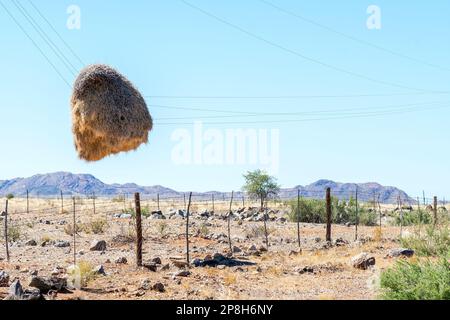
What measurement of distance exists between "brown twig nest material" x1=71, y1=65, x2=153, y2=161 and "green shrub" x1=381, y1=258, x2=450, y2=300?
5.71m

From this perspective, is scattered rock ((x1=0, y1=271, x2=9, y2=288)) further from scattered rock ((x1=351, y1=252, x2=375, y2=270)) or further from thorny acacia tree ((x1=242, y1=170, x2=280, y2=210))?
thorny acacia tree ((x1=242, y1=170, x2=280, y2=210))

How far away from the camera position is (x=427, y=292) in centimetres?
938

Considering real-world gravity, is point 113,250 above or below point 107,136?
below

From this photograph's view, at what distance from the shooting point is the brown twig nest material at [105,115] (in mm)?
12289

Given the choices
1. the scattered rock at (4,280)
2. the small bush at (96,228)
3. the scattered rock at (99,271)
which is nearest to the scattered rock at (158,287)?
the scattered rock at (99,271)

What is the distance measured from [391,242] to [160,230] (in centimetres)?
979

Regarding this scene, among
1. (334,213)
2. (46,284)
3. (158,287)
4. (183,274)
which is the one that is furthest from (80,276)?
(334,213)

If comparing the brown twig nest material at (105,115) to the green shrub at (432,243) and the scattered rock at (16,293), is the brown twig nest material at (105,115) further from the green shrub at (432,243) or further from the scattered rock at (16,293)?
the green shrub at (432,243)

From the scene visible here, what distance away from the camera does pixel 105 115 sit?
1223cm

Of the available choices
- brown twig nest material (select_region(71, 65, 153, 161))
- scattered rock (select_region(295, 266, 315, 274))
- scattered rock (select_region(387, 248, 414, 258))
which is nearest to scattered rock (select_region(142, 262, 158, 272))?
scattered rock (select_region(295, 266, 315, 274))

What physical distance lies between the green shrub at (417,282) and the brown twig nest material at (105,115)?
225 inches

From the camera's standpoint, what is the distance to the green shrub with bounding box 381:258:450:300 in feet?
30.5

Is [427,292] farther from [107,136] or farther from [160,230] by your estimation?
[160,230]
